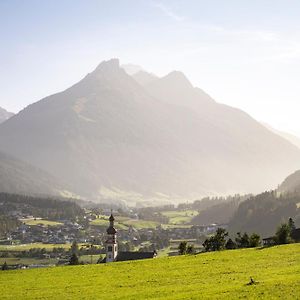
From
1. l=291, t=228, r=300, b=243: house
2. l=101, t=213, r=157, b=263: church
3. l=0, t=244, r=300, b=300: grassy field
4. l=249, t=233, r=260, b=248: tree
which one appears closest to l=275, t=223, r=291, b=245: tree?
l=249, t=233, r=260, b=248: tree

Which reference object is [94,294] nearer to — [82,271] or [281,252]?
[82,271]

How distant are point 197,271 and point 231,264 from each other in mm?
5809

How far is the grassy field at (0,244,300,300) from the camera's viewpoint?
46.9m

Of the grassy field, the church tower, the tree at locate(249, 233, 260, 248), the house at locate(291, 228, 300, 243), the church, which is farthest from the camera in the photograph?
the church tower

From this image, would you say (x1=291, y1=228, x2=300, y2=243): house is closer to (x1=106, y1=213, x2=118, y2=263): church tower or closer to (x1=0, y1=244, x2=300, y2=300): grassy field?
(x1=0, y1=244, x2=300, y2=300): grassy field

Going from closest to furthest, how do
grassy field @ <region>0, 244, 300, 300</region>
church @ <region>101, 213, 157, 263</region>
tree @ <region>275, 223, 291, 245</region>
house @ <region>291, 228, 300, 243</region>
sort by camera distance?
grassy field @ <region>0, 244, 300, 300</region>, tree @ <region>275, 223, 291, 245</region>, house @ <region>291, 228, 300, 243</region>, church @ <region>101, 213, 157, 263</region>

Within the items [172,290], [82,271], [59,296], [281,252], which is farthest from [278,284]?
[82,271]

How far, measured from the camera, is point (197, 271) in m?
66.0

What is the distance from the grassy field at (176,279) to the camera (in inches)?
1848

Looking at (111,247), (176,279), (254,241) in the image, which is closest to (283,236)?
(254,241)

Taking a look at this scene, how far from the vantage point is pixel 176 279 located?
6128 centimetres

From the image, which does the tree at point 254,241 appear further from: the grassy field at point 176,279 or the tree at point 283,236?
the grassy field at point 176,279

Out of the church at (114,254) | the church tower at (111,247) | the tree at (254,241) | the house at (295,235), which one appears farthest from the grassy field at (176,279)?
the church tower at (111,247)

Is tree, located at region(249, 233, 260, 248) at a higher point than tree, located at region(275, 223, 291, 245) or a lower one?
lower
